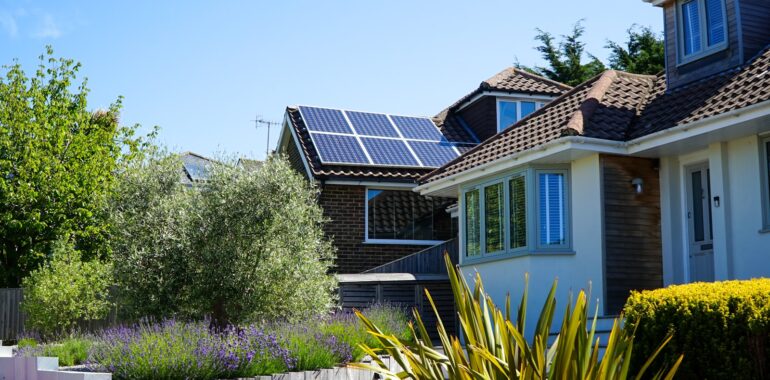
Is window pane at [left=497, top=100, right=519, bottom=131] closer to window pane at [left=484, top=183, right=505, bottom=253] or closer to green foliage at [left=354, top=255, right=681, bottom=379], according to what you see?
window pane at [left=484, top=183, right=505, bottom=253]

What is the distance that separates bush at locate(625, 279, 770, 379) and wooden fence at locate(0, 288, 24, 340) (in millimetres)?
16274

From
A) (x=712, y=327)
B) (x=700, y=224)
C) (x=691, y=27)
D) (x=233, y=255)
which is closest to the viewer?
(x=712, y=327)

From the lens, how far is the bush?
766 cm

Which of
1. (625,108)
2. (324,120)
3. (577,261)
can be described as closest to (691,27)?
(625,108)

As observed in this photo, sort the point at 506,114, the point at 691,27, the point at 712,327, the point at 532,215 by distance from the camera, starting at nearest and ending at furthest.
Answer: the point at 712,327, the point at 532,215, the point at 691,27, the point at 506,114

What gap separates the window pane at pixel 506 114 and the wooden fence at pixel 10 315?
13.2 m

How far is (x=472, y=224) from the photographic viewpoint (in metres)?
17.8

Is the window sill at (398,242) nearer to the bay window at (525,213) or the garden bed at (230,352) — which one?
the bay window at (525,213)

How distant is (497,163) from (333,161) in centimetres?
614

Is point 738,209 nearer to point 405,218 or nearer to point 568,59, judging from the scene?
point 405,218

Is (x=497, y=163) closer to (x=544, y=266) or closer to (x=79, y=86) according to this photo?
(x=544, y=266)

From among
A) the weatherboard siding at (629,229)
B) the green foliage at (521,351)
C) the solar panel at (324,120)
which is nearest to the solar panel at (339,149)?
the solar panel at (324,120)

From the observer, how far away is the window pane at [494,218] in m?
16.8

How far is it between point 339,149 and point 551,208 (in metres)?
7.66
